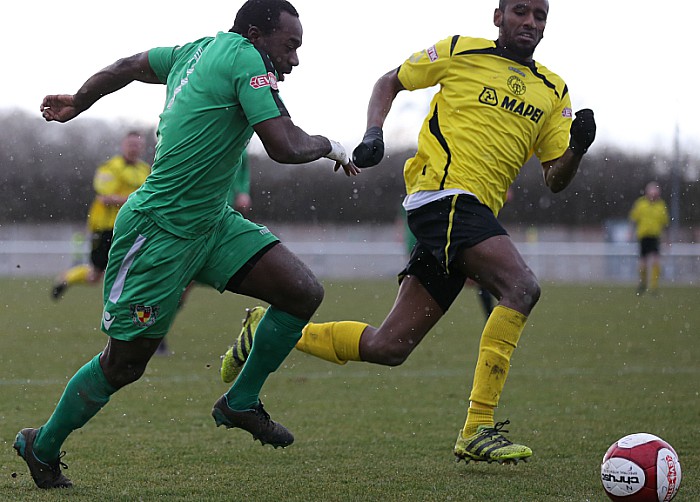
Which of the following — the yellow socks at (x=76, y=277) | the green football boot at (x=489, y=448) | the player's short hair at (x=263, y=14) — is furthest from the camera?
the yellow socks at (x=76, y=277)

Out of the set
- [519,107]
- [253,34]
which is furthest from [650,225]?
[253,34]

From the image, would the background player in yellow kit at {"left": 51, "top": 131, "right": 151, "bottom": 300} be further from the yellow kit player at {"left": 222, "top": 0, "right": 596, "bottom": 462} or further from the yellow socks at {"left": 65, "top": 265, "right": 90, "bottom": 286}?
the yellow kit player at {"left": 222, "top": 0, "right": 596, "bottom": 462}

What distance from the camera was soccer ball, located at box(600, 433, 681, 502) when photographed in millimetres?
3627

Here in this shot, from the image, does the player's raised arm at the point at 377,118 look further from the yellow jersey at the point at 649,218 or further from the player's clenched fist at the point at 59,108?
the yellow jersey at the point at 649,218

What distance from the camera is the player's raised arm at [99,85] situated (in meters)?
4.36

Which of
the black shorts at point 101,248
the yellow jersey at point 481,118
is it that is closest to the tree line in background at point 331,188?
the black shorts at point 101,248

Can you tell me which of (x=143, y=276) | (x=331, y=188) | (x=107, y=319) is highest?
(x=143, y=276)

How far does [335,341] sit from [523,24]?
72.6 inches

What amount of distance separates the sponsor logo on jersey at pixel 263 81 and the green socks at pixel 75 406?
1302 mm

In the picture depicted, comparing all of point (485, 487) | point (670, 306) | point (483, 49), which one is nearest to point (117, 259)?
point (485, 487)

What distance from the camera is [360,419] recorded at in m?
5.88

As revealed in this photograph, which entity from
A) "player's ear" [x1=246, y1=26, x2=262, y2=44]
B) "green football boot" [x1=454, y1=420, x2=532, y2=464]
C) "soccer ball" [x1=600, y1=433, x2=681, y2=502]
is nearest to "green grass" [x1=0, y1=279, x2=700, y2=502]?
"green football boot" [x1=454, y1=420, x2=532, y2=464]

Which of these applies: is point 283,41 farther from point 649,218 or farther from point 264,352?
point 649,218

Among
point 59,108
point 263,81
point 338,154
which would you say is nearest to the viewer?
point 263,81
